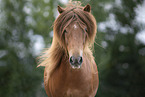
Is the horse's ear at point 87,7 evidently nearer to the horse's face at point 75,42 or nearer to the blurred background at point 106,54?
the horse's face at point 75,42

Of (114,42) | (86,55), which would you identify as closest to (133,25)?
(114,42)

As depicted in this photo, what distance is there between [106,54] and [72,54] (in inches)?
466

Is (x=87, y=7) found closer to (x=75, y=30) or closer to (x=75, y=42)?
(x=75, y=30)

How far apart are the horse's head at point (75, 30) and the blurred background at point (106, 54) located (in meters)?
10.8

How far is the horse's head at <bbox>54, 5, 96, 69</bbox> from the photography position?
103 inches

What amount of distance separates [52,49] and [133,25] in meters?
12.1

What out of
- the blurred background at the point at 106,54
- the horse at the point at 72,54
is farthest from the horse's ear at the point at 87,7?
the blurred background at the point at 106,54

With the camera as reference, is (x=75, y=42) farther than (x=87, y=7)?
No

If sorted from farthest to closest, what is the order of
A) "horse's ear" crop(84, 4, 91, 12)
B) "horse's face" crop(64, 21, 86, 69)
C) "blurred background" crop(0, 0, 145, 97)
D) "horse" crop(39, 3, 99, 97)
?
"blurred background" crop(0, 0, 145, 97) < "horse's ear" crop(84, 4, 91, 12) < "horse" crop(39, 3, 99, 97) < "horse's face" crop(64, 21, 86, 69)

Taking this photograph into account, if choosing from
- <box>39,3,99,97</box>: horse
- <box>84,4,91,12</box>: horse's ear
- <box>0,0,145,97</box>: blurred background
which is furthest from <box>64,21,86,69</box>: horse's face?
<box>0,0,145,97</box>: blurred background

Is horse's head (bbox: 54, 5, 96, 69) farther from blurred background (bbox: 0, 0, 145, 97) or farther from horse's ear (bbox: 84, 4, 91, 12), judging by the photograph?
blurred background (bbox: 0, 0, 145, 97)

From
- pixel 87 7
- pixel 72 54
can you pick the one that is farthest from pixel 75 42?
pixel 87 7

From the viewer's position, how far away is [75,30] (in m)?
2.74

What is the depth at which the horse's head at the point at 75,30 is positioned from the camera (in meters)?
2.60
